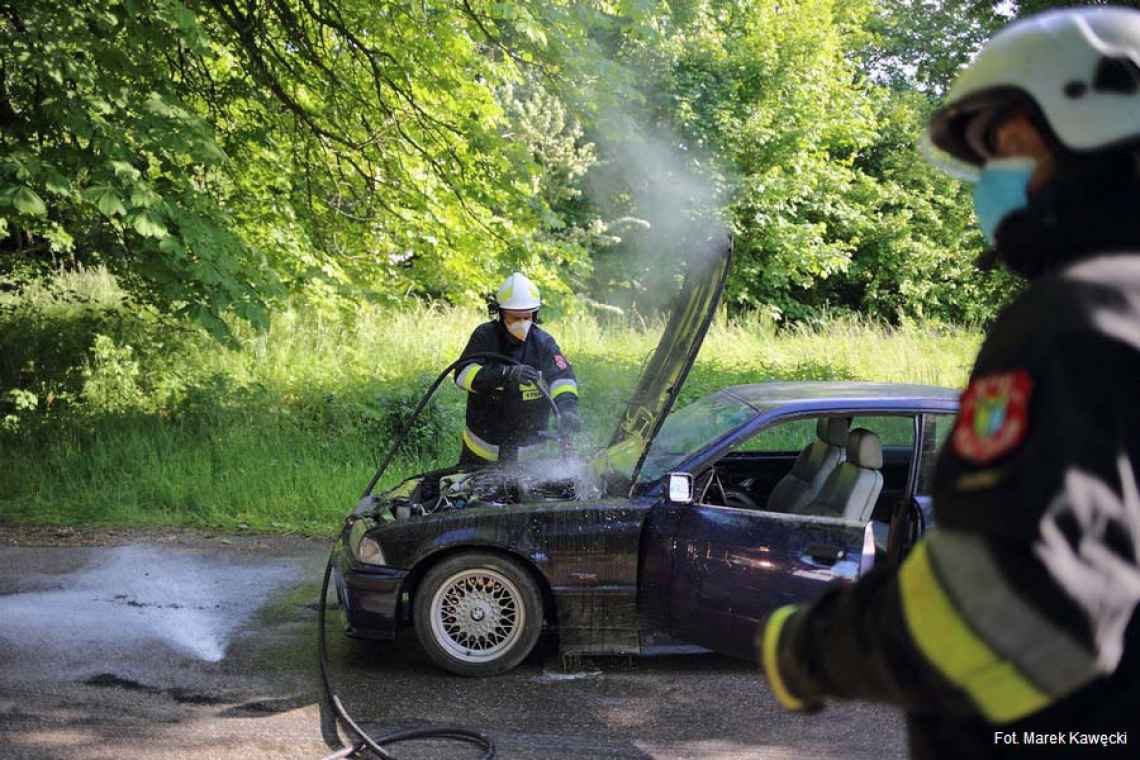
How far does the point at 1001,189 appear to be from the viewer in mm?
1461

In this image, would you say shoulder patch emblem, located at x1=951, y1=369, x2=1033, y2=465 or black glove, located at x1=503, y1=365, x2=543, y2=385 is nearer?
shoulder patch emblem, located at x1=951, y1=369, x2=1033, y2=465

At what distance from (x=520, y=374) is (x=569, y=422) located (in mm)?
434

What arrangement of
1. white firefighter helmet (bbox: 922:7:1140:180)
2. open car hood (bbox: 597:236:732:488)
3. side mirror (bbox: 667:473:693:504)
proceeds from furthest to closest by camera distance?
open car hood (bbox: 597:236:732:488) < side mirror (bbox: 667:473:693:504) < white firefighter helmet (bbox: 922:7:1140:180)

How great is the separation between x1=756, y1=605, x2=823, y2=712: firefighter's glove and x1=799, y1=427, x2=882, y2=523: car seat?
3.89 metres

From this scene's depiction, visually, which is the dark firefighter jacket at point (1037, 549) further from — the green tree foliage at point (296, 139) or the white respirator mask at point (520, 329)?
the green tree foliage at point (296, 139)

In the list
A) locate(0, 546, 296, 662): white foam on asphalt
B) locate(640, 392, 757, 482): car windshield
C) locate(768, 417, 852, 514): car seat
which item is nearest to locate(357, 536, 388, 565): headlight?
locate(0, 546, 296, 662): white foam on asphalt

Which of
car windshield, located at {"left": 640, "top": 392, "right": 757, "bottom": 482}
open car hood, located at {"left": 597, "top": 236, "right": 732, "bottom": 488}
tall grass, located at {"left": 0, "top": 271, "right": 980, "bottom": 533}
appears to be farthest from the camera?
tall grass, located at {"left": 0, "top": 271, "right": 980, "bottom": 533}

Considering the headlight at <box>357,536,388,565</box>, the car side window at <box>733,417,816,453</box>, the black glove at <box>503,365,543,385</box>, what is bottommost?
the headlight at <box>357,536,388,565</box>

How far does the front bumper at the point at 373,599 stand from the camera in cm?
527

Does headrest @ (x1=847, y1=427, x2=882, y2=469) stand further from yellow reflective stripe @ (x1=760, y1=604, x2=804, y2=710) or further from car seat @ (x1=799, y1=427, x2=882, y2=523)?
yellow reflective stripe @ (x1=760, y1=604, x2=804, y2=710)

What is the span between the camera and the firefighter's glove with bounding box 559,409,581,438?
6.41 m

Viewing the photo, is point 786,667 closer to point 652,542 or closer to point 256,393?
point 652,542

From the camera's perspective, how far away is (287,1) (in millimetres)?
8555

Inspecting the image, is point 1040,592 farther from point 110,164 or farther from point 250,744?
point 110,164
